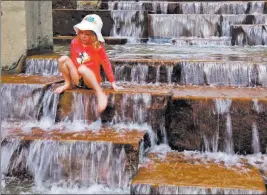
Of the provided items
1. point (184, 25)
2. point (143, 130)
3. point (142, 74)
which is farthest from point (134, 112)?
point (184, 25)

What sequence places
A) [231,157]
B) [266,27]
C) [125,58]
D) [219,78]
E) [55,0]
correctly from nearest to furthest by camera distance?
[231,157], [219,78], [125,58], [266,27], [55,0]

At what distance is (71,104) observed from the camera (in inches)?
220

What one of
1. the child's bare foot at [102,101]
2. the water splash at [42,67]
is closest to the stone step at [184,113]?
the child's bare foot at [102,101]

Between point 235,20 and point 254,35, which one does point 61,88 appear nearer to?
point 254,35

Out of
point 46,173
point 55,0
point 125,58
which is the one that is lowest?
point 46,173

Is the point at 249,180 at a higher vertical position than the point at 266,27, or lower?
lower

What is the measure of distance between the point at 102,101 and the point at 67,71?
2.14 feet

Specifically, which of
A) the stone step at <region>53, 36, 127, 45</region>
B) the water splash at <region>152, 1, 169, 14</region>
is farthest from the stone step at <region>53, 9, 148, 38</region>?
the water splash at <region>152, 1, 169, 14</region>

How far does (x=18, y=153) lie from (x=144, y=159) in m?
1.22

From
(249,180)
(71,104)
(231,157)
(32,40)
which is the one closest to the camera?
(249,180)

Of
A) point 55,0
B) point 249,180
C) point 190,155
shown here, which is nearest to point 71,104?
point 190,155

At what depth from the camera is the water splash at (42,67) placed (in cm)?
689

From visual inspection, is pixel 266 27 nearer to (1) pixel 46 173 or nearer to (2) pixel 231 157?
(2) pixel 231 157

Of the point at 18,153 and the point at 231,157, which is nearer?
the point at 18,153
